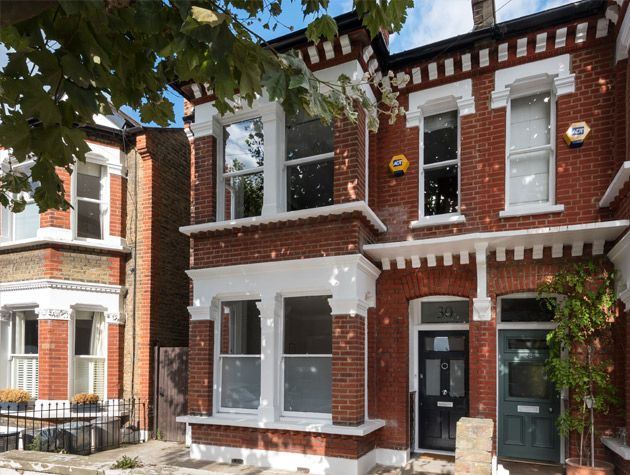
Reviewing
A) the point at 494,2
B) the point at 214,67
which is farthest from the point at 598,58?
the point at 214,67

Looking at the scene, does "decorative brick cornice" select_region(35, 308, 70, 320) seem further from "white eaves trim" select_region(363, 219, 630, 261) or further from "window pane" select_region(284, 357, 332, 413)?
"white eaves trim" select_region(363, 219, 630, 261)

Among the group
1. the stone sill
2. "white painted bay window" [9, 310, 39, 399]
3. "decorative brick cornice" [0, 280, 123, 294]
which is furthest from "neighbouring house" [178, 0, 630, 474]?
"white painted bay window" [9, 310, 39, 399]

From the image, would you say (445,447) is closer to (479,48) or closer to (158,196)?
(479,48)

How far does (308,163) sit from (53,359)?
268 inches

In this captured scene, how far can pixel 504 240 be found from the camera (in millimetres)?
7207

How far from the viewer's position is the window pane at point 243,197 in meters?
9.20

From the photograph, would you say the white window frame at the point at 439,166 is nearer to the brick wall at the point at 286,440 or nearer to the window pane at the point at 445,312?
the window pane at the point at 445,312

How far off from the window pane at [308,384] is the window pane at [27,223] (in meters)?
7.29

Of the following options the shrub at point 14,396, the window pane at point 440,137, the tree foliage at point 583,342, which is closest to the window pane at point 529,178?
the window pane at point 440,137

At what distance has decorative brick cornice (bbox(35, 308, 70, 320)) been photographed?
408 inches

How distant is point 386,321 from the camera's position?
27.5 feet

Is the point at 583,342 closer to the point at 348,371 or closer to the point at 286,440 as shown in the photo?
the point at 348,371

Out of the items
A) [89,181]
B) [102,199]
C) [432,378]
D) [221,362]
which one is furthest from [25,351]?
[432,378]

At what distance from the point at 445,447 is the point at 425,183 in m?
4.55
